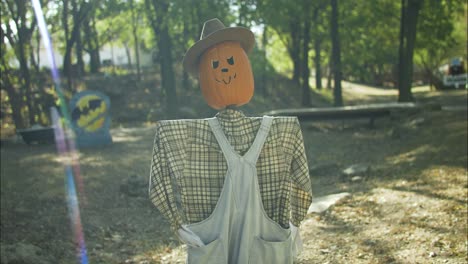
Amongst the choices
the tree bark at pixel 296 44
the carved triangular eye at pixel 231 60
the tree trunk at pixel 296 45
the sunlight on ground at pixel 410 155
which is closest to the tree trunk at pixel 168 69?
the sunlight on ground at pixel 410 155

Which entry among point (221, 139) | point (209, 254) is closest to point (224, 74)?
point (221, 139)

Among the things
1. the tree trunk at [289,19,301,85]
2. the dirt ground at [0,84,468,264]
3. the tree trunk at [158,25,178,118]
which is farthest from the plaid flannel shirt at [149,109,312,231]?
the tree trunk at [289,19,301,85]

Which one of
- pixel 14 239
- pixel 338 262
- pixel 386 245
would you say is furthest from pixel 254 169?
pixel 14 239

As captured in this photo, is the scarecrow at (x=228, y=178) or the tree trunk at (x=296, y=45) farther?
the tree trunk at (x=296, y=45)

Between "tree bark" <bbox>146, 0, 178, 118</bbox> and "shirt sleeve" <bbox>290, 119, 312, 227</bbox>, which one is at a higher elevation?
"tree bark" <bbox>146, 0, 178, 118</bbox>

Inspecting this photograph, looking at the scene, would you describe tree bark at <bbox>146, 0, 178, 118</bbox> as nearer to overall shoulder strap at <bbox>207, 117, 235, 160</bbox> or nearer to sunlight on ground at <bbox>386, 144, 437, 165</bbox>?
sunlight on ground at <bbox>386, 144, 437, 165</bbox>

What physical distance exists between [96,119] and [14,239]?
25.3 ft

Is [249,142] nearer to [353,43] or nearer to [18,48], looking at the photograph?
[18,48]

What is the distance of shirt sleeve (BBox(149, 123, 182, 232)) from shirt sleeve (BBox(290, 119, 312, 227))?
28.3 inches

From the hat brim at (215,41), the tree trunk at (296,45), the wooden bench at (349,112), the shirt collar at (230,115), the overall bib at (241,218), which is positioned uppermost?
the tree trunk at (296,45)

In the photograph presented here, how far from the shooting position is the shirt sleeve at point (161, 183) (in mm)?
2727

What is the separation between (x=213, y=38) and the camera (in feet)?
9.49

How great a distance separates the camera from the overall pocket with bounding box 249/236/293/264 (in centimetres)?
271

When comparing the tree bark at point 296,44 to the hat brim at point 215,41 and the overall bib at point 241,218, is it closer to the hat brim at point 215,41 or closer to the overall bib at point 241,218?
the hat brim at point 215,41
